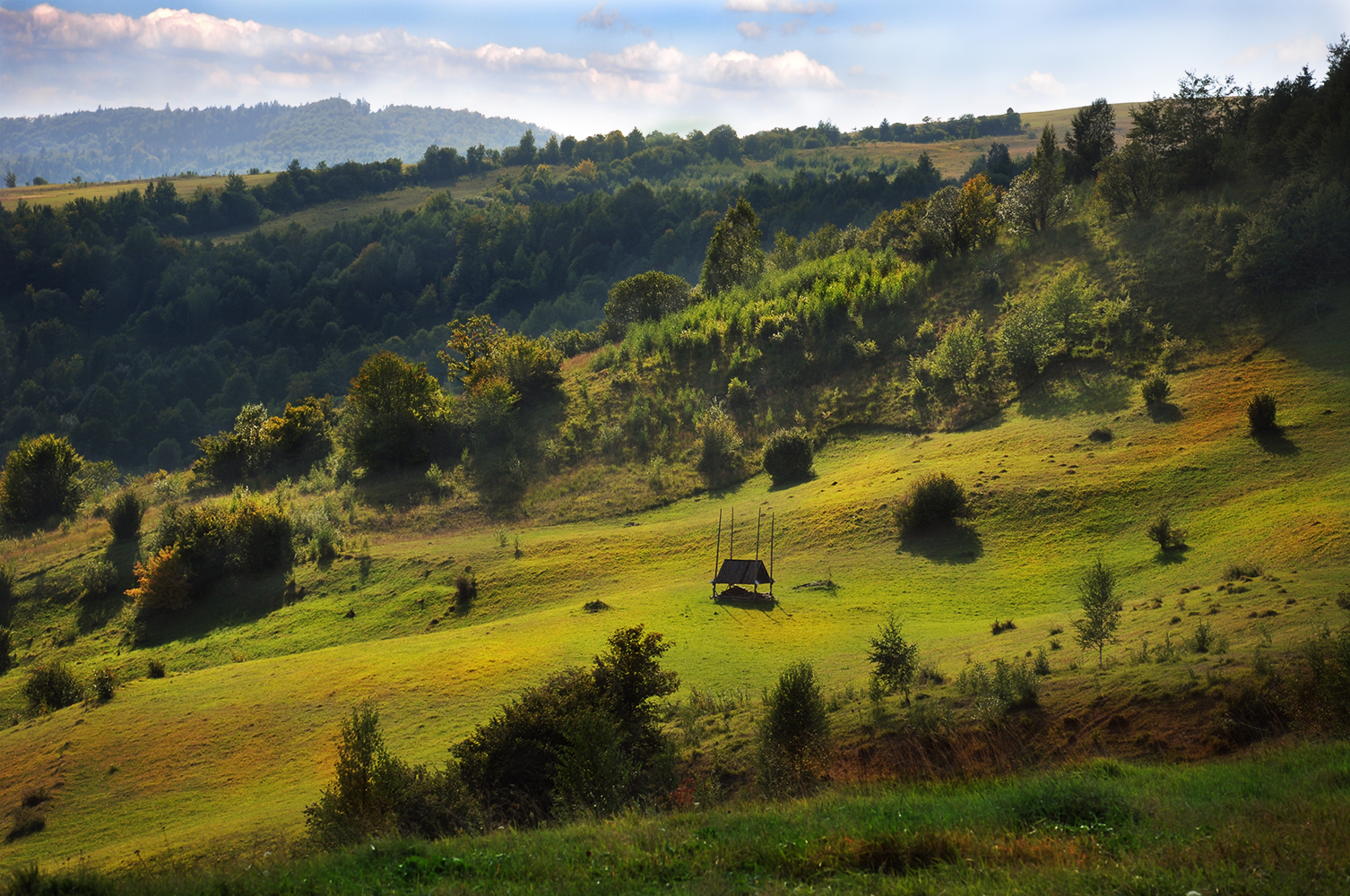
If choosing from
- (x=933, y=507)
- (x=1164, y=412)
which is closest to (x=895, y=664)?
(x=933, y=507)

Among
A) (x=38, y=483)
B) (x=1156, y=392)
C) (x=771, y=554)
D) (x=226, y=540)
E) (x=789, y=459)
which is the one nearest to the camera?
(x=771, y=554)

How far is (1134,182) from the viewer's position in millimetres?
64312

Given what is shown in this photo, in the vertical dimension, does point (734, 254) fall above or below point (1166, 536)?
above

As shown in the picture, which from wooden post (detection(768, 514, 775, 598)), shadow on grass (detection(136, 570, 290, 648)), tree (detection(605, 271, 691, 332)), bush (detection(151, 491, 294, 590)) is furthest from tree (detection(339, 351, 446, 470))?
wooden post (detection(768, 514, 775, 598))

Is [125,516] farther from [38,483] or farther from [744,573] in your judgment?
[744,573]

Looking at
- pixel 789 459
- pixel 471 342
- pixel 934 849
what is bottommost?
pixel 789 459

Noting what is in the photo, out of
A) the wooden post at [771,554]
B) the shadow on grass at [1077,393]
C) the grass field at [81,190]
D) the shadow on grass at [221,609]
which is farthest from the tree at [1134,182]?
the grass field at [81,190]

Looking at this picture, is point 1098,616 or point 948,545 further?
point 948,545

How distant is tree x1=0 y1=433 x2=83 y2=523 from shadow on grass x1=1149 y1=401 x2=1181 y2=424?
74.0m

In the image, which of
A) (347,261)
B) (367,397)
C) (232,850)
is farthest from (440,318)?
(232,850)

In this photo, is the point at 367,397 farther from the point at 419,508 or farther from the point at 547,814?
the point at 547,814

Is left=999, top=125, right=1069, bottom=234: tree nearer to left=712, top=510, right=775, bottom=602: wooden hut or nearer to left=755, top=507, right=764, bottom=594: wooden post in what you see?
left=755, top=507, right=764, bottom=594: wooden post

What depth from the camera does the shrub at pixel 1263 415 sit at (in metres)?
36.0

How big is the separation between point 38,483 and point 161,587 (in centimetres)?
2635
